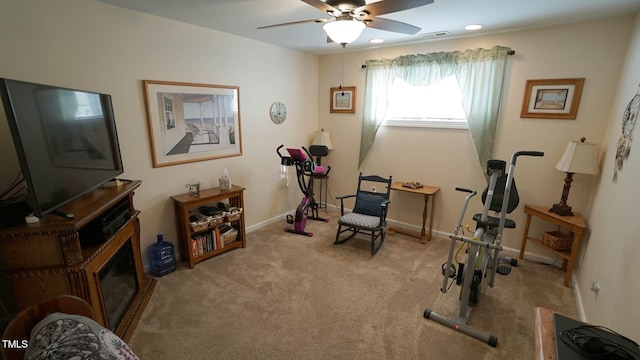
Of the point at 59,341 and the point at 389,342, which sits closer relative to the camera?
the point at 59,341

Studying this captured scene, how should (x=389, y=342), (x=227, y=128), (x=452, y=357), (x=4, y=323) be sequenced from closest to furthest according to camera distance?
(x=4, y=323) < (x=452, y=357) < (x=389, y=342) < (x=227, y=128)

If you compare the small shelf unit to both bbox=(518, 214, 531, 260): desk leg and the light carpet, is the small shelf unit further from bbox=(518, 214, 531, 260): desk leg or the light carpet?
bbox=(518, 214, 531, 260): desk leg

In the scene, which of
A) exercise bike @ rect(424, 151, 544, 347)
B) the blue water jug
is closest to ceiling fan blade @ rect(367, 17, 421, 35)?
exercise bike @ rect(424, 151, 544, 347)

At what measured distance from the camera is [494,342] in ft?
6.47

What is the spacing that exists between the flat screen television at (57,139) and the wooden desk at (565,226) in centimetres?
394

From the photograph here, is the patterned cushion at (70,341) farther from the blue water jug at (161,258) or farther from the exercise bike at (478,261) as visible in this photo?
the exercise bike at (478,261)

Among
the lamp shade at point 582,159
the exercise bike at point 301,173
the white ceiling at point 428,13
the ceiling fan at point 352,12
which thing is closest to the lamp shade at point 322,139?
the exercise bike at point 301,173

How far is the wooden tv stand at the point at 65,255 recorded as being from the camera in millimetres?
1503

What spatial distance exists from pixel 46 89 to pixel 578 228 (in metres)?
4.10

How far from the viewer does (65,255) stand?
61.6 inches

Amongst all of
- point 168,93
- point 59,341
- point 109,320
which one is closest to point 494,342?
point 59,341

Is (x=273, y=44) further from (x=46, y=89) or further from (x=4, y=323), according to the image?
(x=4, y=323)

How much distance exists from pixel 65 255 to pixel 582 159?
4.01 meters

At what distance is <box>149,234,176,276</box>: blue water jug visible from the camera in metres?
2.76
